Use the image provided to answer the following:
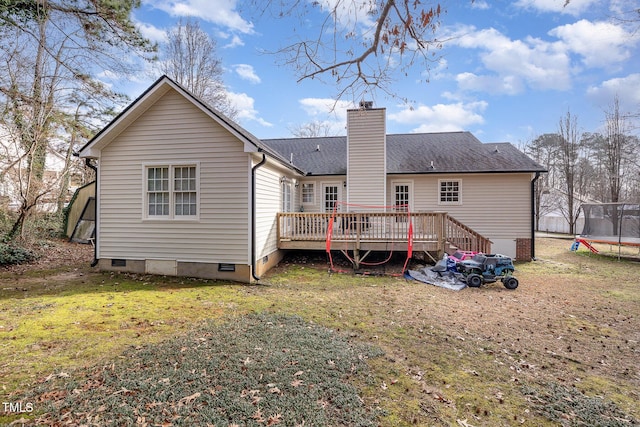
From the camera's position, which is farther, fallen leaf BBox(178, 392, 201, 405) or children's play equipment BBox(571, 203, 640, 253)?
children's play equipment BBox(571, 203, 640, 253)

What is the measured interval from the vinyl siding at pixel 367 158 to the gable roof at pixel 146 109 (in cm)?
579

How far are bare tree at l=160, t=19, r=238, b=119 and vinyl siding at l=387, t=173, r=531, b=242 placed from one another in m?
16.2

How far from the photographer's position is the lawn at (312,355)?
2.87 metres

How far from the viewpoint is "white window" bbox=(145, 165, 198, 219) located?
841cm

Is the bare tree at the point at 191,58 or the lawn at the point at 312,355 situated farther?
the bare tree at the point at 191,58

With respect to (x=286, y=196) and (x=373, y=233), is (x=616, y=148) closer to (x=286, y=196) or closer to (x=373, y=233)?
(x=373, y=233)

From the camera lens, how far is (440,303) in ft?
A: 21.8

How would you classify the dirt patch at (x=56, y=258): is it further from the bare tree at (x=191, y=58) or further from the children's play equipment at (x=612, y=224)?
the children's play equipment at (x=612, y=224)

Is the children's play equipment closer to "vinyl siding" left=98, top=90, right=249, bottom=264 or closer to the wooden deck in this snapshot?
the wooden deck

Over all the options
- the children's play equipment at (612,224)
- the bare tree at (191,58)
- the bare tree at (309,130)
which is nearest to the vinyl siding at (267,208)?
the bare tree at (191,58)

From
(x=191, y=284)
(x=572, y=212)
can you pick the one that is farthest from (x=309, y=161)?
(x=572, y=212)
